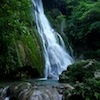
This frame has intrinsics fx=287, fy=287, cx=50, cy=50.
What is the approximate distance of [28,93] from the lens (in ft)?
31.6

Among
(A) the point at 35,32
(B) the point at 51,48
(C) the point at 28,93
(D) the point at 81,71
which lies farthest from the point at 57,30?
(C) the point at 28,93

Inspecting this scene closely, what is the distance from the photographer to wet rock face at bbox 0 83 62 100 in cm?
942

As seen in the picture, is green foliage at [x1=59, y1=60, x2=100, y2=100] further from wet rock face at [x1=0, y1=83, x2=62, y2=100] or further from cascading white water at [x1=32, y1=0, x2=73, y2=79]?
cascading white water at [x1=32, y1=0, x2=73, y2=79]

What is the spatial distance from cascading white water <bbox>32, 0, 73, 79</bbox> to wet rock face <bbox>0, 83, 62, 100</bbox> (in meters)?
6.76

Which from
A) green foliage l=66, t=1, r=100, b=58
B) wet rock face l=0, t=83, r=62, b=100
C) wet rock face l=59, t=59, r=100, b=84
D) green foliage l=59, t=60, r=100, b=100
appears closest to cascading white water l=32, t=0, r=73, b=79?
green foliage l=66, t=1, r=100, b=58

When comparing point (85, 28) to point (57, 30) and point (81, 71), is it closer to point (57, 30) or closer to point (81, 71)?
point (57, 30)

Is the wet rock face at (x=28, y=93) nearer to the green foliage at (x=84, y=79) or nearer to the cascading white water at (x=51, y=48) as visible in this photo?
the green foliage at (x=84, y=79)

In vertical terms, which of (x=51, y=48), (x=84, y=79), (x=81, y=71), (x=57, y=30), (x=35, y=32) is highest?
(x=57, y=30)

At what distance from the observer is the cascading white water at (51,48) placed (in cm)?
1869

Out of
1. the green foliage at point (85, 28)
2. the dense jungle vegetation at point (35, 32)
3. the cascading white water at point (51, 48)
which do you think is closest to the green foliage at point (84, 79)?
the dense jungle vegetation at point (35, 32)

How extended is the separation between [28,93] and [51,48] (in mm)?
11104

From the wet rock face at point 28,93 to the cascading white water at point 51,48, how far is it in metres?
6.76

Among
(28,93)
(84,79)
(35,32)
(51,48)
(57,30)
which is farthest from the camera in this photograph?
(57,30)

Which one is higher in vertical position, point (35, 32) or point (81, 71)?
point (35, 32)
